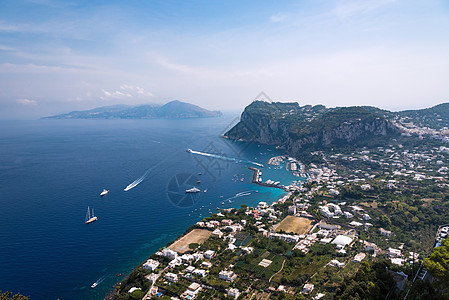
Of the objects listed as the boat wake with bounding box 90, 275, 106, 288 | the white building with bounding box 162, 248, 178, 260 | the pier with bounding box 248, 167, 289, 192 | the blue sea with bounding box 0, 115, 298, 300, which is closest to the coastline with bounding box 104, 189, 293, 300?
the blue sea with bounding box 0, 115, 298, 300

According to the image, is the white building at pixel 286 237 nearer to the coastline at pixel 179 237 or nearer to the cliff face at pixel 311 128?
the coastline at pixel 179 237

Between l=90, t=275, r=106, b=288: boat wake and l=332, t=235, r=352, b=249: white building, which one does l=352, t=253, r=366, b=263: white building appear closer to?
l=332, t=235, r=352, b=249: white building

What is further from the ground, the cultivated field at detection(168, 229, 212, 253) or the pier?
the pier

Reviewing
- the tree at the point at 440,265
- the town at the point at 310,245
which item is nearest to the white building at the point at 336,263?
the town at the point at 310,245

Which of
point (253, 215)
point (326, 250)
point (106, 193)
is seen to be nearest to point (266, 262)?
point (326, 250)

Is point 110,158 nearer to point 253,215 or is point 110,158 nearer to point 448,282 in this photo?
point 253,215
